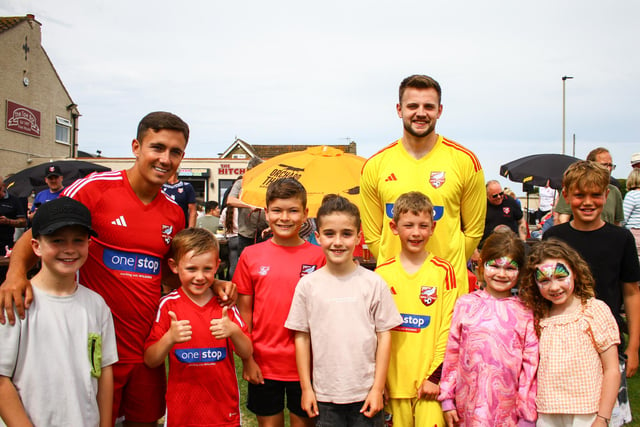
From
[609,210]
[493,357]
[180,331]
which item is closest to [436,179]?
[493,357]

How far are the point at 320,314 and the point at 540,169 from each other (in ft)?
26.5

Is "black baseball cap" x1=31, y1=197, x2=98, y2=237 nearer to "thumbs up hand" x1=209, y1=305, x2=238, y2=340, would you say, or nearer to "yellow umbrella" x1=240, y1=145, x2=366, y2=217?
"thumbs up hand" x1=209, y1=305, x2=238, y2=340

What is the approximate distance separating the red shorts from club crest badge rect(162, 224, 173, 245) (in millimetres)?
716

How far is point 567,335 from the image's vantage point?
2477 mm

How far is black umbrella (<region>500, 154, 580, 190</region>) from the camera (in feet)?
29.4

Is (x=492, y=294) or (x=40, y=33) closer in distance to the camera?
(x=492, y=294)

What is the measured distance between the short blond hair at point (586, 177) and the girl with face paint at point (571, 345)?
51cm

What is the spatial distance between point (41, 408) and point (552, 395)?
2.49m

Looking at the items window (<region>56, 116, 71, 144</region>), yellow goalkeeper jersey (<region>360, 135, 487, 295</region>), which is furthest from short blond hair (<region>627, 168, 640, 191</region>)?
window (<region>56, 116, 71, 144</region>)

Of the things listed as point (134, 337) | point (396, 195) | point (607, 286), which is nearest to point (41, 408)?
point (134, 337)

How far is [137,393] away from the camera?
262cm

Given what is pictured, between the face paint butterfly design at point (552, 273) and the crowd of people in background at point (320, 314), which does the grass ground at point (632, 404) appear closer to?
Answer: the crowd of people in background at point (320, 314)

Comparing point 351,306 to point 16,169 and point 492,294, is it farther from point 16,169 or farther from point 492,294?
point 16,169

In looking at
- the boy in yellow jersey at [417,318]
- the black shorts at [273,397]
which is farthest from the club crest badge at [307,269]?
the black shorts at [273,397]
